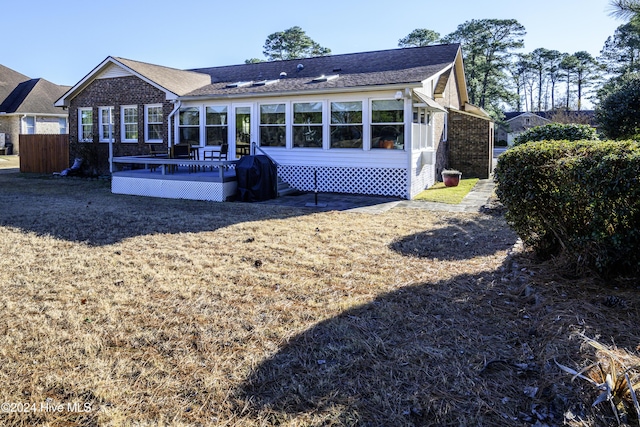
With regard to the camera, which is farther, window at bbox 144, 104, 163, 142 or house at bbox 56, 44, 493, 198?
window at bbox 144, 104, 163, 142

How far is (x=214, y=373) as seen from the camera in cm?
326

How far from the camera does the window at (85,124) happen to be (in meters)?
19.1

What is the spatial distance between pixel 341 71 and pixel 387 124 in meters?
4.05

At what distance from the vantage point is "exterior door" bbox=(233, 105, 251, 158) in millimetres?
15164

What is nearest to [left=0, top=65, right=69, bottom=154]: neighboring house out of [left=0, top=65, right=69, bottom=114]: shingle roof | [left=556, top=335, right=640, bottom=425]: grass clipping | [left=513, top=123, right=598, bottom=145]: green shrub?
[left=0, top=65, right=69, bottom=114]: shingle roof

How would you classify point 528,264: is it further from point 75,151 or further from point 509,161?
point 75,151

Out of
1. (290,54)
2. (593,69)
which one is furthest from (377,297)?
(593,69)

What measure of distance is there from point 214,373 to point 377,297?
6.93 ft

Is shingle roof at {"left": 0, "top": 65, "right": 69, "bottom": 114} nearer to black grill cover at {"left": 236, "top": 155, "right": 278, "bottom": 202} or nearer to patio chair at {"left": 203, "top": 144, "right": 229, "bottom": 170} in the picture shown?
patio chair at {"left": 203, "top": 144, "right": 229, "bottom": 170}

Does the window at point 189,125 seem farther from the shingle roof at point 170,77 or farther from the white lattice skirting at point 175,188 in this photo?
the white lattice skirting at point 175,188

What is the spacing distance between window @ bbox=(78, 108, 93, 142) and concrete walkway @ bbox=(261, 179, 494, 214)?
10.9 metres

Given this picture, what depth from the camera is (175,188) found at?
13156mm

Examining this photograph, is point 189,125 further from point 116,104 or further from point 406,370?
point 406,370

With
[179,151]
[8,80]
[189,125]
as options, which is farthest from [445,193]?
[8,80]
